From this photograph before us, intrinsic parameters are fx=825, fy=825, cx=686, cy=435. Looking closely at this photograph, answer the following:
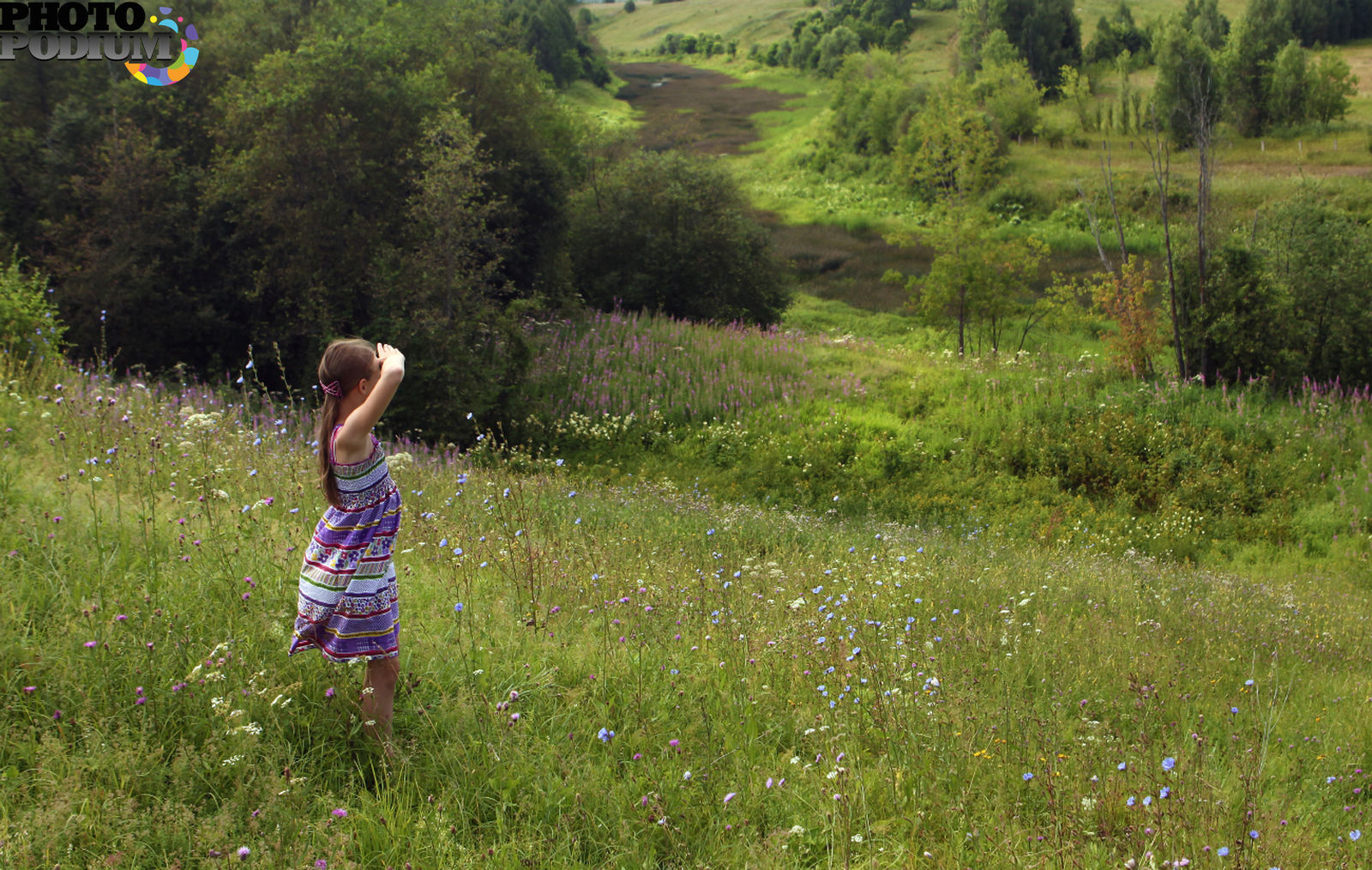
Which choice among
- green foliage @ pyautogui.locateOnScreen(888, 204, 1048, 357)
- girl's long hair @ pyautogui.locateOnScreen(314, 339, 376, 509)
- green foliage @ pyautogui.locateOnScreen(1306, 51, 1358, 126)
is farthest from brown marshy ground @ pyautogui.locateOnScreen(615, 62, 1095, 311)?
girl's long hair @ pyautogui.locateOnScreen(314, 339, 376, 509)

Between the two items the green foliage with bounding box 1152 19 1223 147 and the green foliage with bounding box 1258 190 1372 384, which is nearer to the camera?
the green foliage with bounding box 1258 190 1372 384

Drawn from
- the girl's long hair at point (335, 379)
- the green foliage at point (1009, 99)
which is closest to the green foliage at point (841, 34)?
the green foliage at point (1009, 99)

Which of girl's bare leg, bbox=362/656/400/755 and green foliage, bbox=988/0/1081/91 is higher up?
green foliage, bbox=988/0/1081/91

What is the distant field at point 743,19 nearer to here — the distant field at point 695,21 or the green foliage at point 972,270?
the distant field at point 695,21

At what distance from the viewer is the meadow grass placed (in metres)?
2.97

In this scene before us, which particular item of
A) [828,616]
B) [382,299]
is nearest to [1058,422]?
[828,616]

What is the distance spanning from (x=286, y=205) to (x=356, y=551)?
14211 mm

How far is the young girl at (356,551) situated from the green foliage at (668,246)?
1805 centimetres

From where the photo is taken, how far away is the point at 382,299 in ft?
47.9

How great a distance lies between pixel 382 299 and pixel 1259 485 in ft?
47.1

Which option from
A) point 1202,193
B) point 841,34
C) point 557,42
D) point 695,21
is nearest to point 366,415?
point 1202,193

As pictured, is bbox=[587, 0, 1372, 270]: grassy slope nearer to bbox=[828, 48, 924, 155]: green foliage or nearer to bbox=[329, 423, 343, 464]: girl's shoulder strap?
bbox=[828, 48, 924, 155]: green foliage

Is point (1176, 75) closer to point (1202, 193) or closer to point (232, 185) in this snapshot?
point (1202, 193)

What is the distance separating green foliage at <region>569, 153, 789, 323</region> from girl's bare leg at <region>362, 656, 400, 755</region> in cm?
1838
